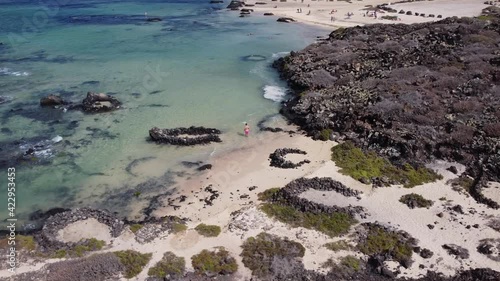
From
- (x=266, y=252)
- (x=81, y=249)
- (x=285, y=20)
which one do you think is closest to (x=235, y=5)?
(x=285, y=20)

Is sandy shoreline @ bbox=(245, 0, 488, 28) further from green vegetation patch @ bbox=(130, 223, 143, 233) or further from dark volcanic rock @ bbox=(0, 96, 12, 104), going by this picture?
green vegetation patch @ bbox=(130, 223, 143, 233)

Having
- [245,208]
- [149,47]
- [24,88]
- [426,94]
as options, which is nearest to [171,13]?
[149,47]

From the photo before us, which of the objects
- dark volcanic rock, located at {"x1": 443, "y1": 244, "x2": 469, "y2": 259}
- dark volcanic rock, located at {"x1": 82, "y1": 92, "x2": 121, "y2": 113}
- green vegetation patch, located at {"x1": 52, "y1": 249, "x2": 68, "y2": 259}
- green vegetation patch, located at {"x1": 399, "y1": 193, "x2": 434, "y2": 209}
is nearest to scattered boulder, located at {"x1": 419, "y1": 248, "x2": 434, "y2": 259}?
dark volcanic rock, located at {"x1": 443, "y1": 244, "x2": 469, "y2": 259}

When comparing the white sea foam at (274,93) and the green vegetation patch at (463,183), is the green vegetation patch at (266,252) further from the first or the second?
the white sea foam at (274,93)

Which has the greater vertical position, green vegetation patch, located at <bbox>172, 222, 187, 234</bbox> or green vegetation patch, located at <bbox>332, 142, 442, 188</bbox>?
green vegetation patch, located at <bbox>332, 142, 442, 188</bbox>

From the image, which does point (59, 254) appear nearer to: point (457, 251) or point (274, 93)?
point (457, 251)

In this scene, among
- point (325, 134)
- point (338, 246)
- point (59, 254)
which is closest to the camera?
point (59, 254)

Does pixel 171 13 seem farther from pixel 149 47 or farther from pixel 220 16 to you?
pixel 149 47
